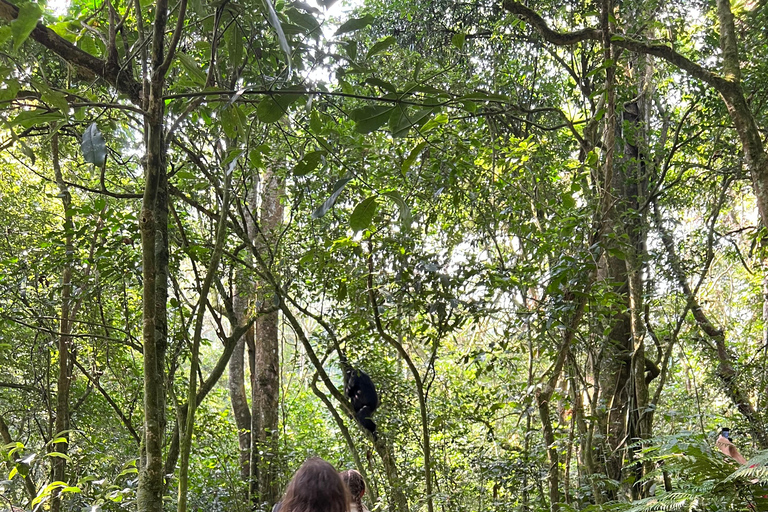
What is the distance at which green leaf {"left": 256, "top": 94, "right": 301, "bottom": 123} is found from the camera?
2.75 feet

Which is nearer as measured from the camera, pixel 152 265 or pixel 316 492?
pixel 152 265

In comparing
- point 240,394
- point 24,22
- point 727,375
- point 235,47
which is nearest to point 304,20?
point 235,47

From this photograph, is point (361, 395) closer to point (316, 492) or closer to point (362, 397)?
point (362, 397)

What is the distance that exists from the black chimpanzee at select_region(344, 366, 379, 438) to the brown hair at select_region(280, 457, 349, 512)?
1.45m

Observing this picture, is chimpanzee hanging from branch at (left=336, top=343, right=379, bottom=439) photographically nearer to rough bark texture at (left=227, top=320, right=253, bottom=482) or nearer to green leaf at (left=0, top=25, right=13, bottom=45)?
rough bark texture at (left=227, top=320, right=253, bottom=482)

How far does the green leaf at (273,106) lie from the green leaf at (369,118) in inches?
3.9

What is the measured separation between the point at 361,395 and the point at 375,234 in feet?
2.95

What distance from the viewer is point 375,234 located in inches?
114

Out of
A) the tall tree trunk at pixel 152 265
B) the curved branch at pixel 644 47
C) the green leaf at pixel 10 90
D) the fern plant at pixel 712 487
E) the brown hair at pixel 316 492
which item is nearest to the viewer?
the green leaf at pixel 10 90

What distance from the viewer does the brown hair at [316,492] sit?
153 cm

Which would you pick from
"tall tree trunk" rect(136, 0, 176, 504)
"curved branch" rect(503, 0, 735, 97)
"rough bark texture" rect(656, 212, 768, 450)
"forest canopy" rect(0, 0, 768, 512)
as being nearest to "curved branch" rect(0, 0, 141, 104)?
"forest canopy" rect(0, 0, 768, 512)

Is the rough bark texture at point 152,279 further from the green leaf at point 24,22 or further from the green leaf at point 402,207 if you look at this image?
the green leaf at point 402,207

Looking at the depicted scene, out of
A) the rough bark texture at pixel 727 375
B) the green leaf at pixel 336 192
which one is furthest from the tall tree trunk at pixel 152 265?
the rough bark texture at pixel 727 375

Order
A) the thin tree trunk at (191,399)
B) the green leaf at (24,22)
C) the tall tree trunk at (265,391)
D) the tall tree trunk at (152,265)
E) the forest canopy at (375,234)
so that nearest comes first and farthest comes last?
the green leaf at (24,22)
the tall tree trunk at (152,265)
the forest canopy at (375,234)
the thin tree trunk at (191,399)
the tall tree trunk at (265,391)
